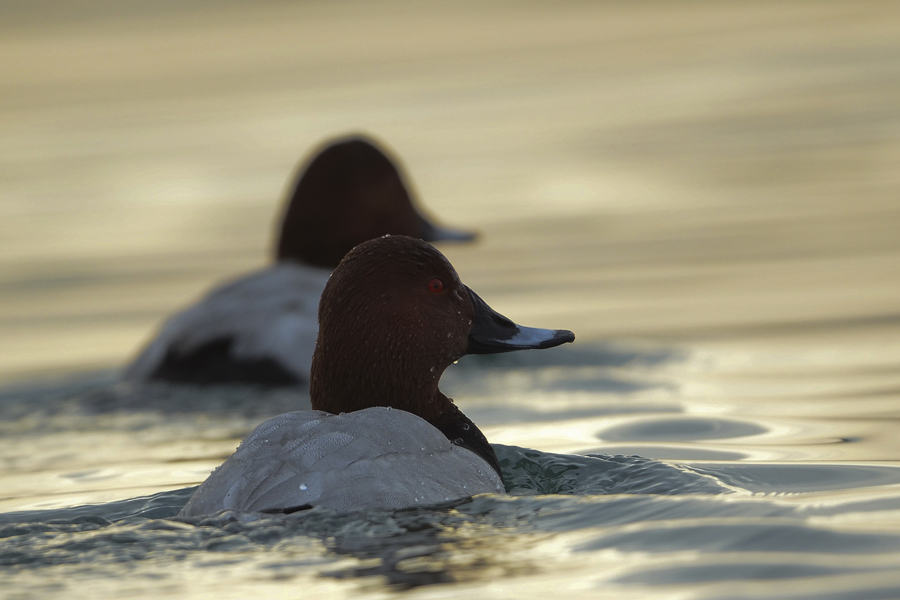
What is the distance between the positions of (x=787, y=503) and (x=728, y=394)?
6.78 feet

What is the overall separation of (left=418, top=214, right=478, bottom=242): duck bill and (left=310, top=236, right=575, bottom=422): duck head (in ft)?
11.2

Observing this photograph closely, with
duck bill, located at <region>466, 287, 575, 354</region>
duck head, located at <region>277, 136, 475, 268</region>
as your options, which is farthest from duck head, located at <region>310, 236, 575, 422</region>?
duck head, located at <region>277, 136, 475, 268</region>

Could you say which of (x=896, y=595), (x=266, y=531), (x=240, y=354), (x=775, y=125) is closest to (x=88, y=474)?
(x=240, y=354)

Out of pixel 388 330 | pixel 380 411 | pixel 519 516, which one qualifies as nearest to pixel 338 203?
pixel 388 330

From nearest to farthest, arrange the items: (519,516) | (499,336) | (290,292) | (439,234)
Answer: (519,516) < (499,336) < (290,292) < (439,234)

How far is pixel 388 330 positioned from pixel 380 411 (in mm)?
446

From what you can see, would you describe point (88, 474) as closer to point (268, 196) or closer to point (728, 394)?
point (728, 394)

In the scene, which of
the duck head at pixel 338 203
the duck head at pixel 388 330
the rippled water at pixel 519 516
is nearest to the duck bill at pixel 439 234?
the duck head at pixel 338 203

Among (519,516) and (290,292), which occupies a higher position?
(290,292)

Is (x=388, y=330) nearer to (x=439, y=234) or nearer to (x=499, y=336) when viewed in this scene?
(x=499, y=336)

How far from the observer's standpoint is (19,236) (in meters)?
12.0

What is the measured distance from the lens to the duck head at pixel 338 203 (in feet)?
25.5

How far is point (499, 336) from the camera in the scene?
5.09 meters

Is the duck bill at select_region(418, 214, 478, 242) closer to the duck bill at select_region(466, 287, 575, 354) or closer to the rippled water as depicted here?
the rippled water
